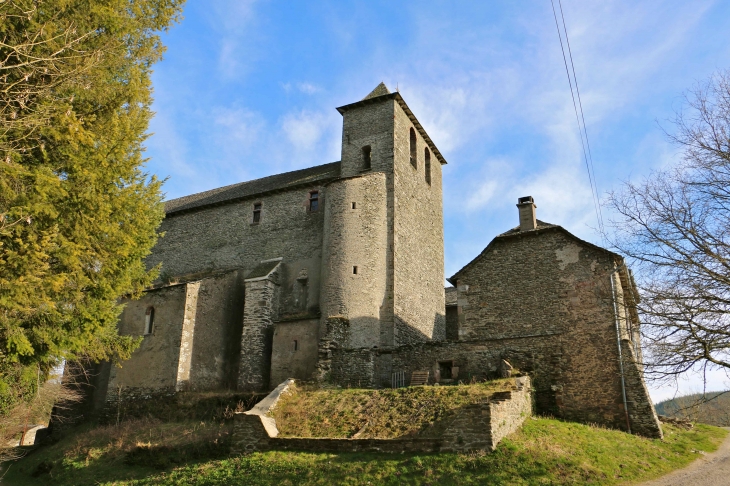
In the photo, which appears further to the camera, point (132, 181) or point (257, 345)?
point (257, 345)

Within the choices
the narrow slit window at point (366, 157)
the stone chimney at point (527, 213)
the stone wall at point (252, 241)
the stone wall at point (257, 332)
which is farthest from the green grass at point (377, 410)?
the narrow slit window at point (366, 157)

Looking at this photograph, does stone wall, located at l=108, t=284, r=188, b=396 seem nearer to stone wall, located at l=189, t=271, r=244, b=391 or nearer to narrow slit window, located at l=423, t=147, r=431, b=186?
stone wall, located at l=189, t=271, r=244, b=391

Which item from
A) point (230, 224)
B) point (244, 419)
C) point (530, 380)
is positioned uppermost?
point (230, 224)

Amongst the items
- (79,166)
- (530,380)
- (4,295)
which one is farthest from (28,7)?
(530,380)

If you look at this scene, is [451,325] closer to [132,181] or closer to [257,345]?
[257,345]

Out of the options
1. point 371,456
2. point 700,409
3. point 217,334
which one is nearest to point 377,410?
point 371,456

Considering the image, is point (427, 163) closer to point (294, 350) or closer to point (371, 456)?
point (294, 350)

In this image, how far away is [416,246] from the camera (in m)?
27.3

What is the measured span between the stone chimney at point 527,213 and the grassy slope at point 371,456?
7.68 metres

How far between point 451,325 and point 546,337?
12.4 metres

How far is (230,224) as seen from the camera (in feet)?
98.2

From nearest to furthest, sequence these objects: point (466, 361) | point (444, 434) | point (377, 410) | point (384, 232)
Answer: point (444, 434)
point (377, 410)
point (466, 361)
point (384, 232)

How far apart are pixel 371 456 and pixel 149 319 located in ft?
54.1

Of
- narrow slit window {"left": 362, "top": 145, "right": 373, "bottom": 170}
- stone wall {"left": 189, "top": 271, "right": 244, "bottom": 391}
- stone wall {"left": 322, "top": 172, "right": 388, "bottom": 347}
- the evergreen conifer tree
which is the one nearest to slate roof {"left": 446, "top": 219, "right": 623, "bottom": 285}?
stone wall {"left": 322, "top": 172, "right": 388, "bottom": 347}
